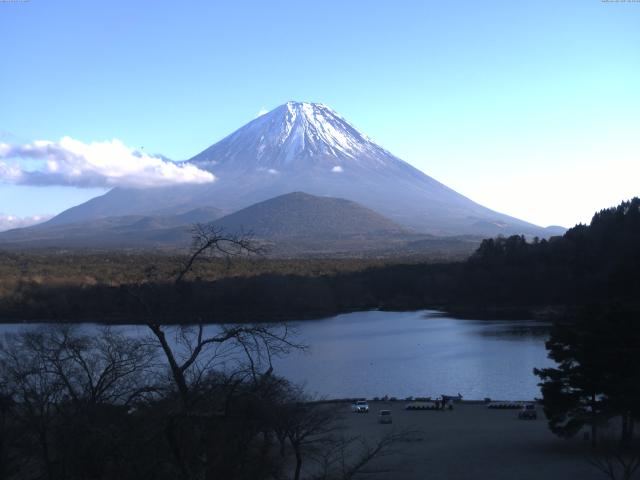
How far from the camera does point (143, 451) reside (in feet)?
9.76

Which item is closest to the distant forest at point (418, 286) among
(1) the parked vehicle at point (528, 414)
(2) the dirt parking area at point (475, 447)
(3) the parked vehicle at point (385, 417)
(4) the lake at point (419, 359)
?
(4) the lake at point (419, 359)

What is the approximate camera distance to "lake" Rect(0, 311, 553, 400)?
45.6 feet

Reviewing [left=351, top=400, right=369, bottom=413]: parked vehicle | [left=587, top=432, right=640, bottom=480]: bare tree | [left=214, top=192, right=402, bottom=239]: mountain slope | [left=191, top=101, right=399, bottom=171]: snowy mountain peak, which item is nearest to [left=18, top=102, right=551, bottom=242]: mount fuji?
[left=191, top=101, right=399, bottom=171]: snowy mountain peak

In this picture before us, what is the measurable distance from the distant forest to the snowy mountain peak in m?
63.2

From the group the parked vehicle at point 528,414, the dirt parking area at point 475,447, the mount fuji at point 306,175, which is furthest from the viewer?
the mount fuji at point 306,175

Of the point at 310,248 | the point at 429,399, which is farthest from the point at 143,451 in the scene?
the point at 310,248

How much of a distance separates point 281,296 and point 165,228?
51.9 metres

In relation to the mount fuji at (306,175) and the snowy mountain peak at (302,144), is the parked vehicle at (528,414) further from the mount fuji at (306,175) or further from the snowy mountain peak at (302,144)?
the snowy mountain peak at (302,144)

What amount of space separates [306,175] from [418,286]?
63788 millimetres

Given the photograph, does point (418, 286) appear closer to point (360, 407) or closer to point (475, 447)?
point (360, 407)

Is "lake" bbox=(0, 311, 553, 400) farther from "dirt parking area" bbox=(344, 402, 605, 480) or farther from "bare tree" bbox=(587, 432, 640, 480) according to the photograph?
"bare tree" bbox=(587, 432, 640, 480)

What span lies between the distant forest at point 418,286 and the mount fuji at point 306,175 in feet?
178

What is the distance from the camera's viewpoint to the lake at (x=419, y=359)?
45.6ft

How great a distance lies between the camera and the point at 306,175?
313ft
